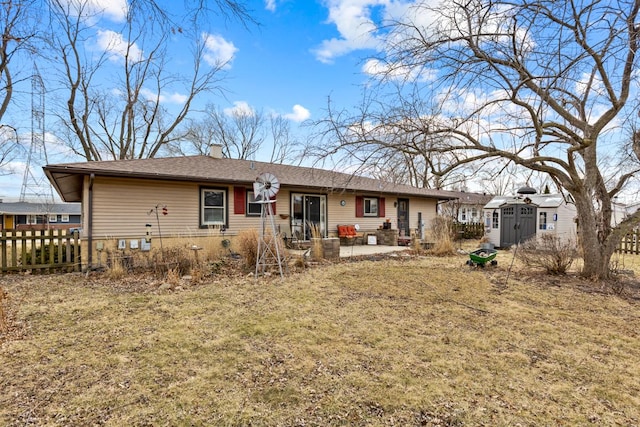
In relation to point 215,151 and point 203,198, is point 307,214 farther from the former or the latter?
point 215,151

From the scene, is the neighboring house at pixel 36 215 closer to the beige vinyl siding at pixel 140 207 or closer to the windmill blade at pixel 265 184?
the beige vinyl siding at pixel 140 207

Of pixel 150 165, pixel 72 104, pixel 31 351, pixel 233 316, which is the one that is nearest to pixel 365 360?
pixel 233 316

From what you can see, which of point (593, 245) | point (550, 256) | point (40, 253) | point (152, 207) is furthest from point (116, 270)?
point (593, 245)

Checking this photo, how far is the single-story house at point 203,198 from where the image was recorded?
8.48m

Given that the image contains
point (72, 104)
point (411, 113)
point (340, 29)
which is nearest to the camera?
point (340, 29)

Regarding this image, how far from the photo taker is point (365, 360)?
3.19 metres

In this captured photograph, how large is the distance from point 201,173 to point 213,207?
1.15 metres

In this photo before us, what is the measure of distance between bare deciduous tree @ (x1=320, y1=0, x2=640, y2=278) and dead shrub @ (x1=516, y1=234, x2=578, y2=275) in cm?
41

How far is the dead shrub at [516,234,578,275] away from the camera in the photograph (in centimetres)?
734

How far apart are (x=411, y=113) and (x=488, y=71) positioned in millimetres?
1519

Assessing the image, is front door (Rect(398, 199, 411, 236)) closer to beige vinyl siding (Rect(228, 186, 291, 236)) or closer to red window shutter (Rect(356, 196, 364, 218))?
red window shutter (Rect(356, 196, 364, 218))

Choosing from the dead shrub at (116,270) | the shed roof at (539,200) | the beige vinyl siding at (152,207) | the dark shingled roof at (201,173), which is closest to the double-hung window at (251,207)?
the beige vinyl siding at (152,207)

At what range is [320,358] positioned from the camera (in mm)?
3248

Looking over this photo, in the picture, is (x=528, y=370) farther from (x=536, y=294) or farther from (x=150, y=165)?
(x=150, y=165)
